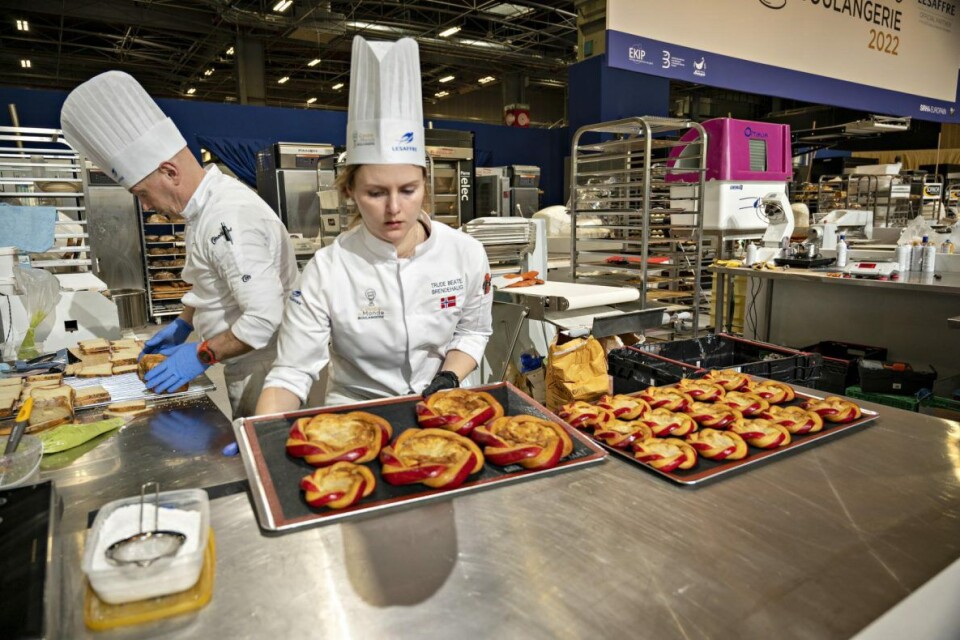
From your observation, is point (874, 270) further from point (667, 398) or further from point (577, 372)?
point (667, 398)

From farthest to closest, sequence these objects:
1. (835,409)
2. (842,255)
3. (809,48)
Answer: (809,48) → (842,255) → (835,409)

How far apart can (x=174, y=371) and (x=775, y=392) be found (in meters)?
1.71

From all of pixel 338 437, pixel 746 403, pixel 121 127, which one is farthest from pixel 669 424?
pixel 121 127

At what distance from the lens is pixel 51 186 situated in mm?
4910

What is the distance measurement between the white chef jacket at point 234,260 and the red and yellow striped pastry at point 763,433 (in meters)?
1.33

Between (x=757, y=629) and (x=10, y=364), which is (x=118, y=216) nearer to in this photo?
(x=10, y=364)

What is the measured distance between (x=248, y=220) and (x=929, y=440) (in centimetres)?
192

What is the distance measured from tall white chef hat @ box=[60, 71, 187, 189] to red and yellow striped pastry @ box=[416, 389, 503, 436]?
1351mm

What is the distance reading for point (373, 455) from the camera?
1.11 metres

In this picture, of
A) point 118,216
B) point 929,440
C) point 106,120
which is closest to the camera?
point 929,440

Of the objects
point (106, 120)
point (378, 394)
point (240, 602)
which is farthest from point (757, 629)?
point (106, 120)

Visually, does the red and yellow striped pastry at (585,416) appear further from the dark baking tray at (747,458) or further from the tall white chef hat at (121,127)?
the tall white chef hat at (121,127)

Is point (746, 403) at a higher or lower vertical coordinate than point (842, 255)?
lower

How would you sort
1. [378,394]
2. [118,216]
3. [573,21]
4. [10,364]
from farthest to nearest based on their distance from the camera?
1. [573,21]
2. [118,216]
3. [10,364]
4. [378,394]
